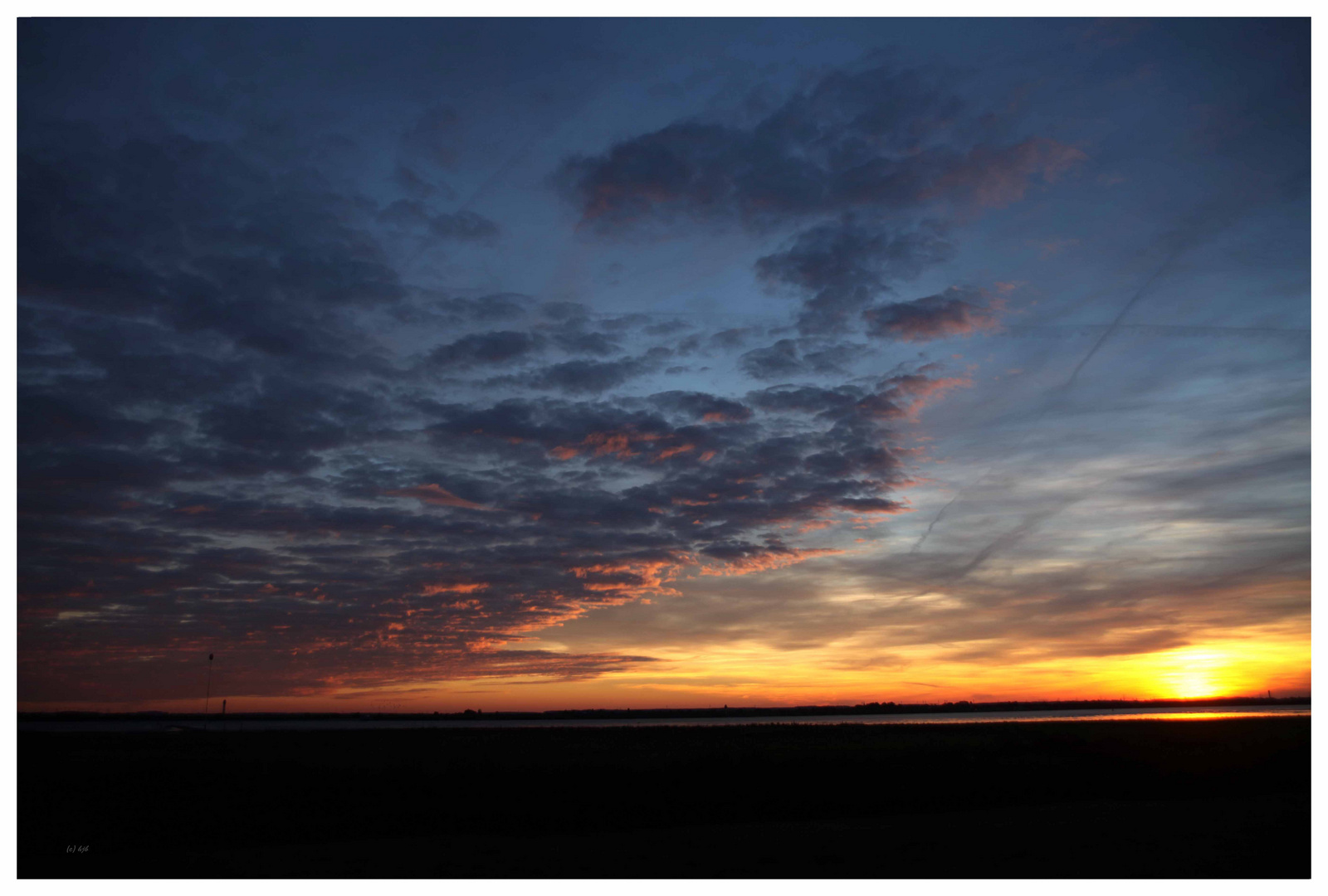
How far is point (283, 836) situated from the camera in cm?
2288

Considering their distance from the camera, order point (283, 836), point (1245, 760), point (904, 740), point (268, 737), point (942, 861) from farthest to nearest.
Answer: point (268, 737) < point (904, 740) < point (1245, 760) < point (283, 836) < point (942, 861)

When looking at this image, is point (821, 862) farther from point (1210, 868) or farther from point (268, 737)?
point (268, 737)

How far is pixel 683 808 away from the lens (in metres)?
27.0

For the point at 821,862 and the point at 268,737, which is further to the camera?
the point at 268,737

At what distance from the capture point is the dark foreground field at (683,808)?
15828 millimetres

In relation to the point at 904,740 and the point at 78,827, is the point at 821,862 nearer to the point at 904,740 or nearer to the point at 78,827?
the point at 78,827

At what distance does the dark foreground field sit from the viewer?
1583 centimetres

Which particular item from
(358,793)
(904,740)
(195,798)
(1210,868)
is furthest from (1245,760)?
(195,798)

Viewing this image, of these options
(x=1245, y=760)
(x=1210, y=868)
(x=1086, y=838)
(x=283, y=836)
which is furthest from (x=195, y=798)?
(x=1245, y=760)

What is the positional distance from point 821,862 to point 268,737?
57.5 metres
